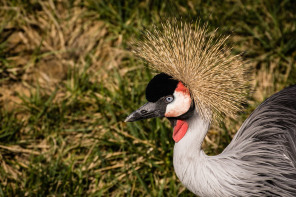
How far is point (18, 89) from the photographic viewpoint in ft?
7.57

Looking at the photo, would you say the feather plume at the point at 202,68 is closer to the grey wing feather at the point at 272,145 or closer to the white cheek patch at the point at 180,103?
the white cheek patch at the point at 180,103

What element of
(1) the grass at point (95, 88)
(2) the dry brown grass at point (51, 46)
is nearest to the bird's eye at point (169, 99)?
(1) the grass at point (95, 88)

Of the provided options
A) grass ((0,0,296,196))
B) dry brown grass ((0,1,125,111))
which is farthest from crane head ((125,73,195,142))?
dry brown grass ((0,1,125,111))

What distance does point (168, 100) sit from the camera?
4.50 feet

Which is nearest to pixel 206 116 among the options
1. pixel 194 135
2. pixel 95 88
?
pixel 194 135

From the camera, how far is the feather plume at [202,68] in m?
1.39

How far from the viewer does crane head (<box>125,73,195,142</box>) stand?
1.35 metres

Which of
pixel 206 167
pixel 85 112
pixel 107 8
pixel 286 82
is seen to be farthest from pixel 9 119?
pixel 286 82

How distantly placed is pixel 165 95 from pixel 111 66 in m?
1.06

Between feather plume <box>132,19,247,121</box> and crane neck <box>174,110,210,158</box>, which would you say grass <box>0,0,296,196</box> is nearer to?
feather plume <box>132,19,247,121</box>

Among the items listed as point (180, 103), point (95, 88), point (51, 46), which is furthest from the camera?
point (51, 46)

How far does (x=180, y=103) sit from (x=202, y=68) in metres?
0.16

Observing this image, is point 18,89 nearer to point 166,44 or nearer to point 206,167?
point 166,44

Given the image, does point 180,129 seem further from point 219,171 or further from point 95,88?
point 95,88
